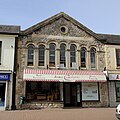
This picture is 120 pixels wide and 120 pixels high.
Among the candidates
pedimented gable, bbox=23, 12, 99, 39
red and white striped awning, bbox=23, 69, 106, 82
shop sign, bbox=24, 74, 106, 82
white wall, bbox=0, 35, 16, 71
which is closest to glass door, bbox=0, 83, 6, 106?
white wall, bbox=0, 35, 16, 71

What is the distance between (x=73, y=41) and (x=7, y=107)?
949cm

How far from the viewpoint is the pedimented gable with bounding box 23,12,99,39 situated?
21641 mm

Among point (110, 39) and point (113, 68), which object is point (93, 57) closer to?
point (113, 68)

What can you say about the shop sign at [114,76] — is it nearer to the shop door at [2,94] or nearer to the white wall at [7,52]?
the white wall at [7,52]

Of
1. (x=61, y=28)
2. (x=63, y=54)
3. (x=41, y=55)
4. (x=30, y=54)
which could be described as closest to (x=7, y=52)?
(x=30, y=54)

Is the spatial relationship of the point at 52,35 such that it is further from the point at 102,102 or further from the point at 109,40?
the point at 102,102

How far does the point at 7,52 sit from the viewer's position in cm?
2022

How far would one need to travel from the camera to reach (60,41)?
864 inches

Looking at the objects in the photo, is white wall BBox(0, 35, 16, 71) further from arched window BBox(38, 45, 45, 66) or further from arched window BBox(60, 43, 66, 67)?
arched window BBox(60, 43, 66, 67)

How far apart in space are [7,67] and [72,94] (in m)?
7.34

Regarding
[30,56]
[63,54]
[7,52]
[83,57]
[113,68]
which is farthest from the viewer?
[113,68]

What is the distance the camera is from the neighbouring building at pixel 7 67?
19406 millimetres

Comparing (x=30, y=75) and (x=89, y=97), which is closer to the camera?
(x=30, y=75)

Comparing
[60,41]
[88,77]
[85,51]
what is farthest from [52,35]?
[88,77]
